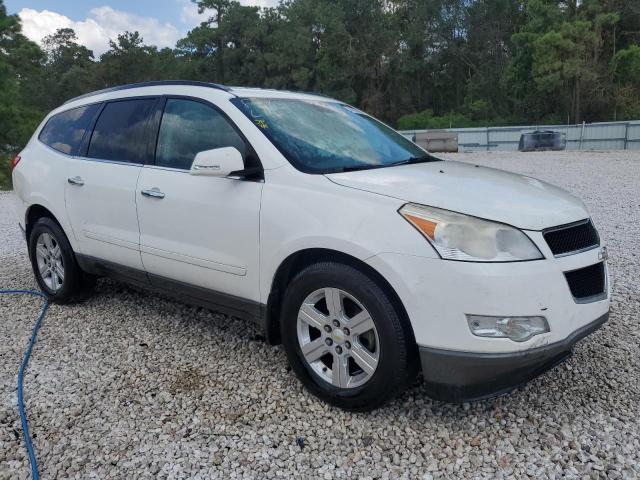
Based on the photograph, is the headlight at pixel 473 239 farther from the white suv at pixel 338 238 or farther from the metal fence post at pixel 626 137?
the metal fence post at pixel 626 137

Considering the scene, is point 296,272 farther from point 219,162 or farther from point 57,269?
point 57,269

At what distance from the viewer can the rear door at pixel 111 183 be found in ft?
12.4

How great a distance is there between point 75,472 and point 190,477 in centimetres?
55

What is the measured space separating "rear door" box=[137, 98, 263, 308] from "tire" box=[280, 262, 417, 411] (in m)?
0.38

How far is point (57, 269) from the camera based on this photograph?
4.64 metres

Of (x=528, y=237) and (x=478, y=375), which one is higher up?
(x=528, y=237)

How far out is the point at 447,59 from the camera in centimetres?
5341

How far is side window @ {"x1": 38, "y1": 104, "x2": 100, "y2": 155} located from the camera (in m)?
4.39

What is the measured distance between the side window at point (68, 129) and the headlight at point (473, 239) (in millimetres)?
3173

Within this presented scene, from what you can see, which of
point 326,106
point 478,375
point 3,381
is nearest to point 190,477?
point 478,375

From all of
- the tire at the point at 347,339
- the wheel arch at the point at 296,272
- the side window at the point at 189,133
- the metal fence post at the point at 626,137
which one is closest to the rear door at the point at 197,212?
the side window at the point at 189,133

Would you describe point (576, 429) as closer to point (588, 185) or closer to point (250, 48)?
point (588, 185)

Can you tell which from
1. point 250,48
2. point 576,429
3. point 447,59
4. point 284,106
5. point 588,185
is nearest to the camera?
point 576,429

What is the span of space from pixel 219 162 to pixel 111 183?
53.2 inches
